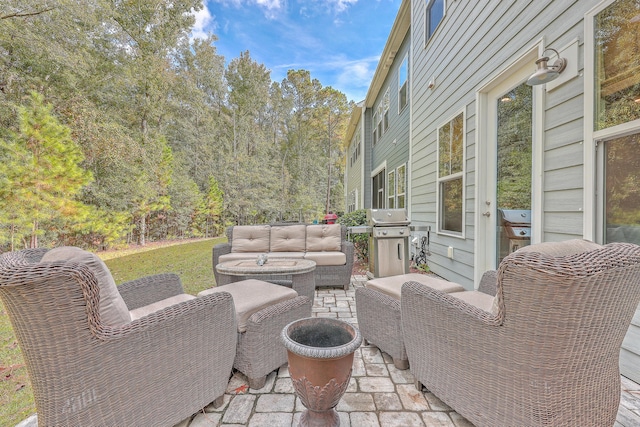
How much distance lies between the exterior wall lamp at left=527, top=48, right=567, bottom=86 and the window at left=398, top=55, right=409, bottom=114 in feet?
14.5

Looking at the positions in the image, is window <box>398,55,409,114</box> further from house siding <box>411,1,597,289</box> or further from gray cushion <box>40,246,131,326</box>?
gray cushion <box>40,246,131,326</box>

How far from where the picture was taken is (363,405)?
172cm

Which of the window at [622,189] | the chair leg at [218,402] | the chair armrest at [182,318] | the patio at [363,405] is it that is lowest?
the patio at [363,405]

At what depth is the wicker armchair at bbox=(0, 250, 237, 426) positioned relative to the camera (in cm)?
105

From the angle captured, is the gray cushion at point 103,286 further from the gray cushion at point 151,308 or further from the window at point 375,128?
the window at point 375,128

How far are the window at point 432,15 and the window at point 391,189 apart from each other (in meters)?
3.38

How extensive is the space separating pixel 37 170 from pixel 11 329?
417 cm

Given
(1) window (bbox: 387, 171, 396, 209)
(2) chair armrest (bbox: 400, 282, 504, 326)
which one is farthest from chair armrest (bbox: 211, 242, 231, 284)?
(1) window (bbox: 387, 171, 396, 209)

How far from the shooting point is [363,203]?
38.3 ft

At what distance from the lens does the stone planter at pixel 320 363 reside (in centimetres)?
133

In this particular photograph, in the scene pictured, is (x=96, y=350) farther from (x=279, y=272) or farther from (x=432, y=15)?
(x=432, y=15)

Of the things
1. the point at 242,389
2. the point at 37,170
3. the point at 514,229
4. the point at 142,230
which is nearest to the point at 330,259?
the point at 514,229

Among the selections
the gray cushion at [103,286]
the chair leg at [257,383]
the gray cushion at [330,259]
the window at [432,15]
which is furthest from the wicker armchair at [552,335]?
the window at [432,15]

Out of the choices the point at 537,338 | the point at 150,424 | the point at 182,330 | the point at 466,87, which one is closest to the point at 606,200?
→ the point at 537,338
